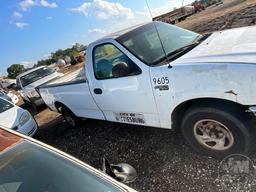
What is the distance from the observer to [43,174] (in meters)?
2.12

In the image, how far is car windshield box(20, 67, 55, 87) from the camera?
1177 cm

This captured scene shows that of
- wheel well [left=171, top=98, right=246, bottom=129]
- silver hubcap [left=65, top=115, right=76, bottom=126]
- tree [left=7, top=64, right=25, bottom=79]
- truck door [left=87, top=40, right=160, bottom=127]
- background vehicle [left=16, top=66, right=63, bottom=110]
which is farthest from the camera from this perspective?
tree [left=7, top=64, right=25, bottom=79]

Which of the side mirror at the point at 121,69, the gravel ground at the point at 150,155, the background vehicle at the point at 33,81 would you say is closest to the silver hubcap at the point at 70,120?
the gravel ground at the point at 150,155

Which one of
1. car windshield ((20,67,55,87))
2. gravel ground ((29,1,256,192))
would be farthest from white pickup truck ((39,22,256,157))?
car windshield ((20,67,55,87))

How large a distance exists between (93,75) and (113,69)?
709 mm

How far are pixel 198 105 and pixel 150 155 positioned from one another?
51.1 inches

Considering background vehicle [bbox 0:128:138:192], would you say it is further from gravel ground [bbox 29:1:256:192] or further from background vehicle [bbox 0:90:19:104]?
background vehicle [bbox 0:90:19:104]

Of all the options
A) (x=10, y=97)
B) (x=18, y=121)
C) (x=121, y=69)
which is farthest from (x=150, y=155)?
(x=10, y=97)

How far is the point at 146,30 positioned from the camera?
4816 millimetres

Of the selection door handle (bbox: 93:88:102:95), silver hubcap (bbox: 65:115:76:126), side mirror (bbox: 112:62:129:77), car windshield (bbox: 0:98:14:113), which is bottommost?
silver hubcap (bbox: 65:115:76:126)

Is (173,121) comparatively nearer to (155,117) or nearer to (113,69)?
(155,117)

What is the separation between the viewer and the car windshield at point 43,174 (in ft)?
6.48

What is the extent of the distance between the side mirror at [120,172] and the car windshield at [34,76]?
1017cm

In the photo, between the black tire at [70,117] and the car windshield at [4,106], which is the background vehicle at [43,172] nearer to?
the black tire at [70,117]
